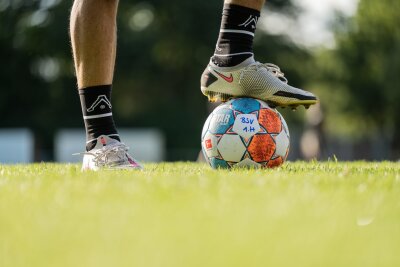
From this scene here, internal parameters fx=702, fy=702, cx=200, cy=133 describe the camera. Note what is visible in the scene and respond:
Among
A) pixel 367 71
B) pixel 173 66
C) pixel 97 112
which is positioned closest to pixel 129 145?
pixel 173 66

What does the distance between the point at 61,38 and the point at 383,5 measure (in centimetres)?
1566

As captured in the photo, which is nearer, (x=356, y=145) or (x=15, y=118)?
(x=15, y=118)

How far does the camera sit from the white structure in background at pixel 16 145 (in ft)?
114

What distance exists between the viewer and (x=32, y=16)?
32875 mm

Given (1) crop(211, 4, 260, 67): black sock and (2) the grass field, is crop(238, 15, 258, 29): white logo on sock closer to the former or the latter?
(1) crop(211, 4, 260, 67): black sock

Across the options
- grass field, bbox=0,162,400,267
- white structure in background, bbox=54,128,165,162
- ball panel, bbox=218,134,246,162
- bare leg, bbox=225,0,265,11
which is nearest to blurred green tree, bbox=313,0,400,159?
white structure in background, bbox=54,128,165,162

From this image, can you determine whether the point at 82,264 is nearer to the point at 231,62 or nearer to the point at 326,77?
the point at 231,62

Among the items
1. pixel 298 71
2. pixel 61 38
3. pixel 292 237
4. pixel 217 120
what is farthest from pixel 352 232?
pixel 298 71

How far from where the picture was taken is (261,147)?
500 centimetres

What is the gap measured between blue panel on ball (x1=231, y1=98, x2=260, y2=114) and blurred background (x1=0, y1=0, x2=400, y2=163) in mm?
24867

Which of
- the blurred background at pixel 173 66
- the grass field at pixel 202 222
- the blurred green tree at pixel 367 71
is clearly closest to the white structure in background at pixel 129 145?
the blurred background at pixel 173 66

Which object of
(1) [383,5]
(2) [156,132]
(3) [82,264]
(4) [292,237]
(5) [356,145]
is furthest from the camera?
(5) [356,145]

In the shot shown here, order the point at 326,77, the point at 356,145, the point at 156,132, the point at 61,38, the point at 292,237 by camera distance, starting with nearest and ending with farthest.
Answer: the point at 292,237 → the point at 61,38 → the point at 326,77 → the point at 156,132 → the point at 356,145

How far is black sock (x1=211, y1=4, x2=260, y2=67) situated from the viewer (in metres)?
5.08
